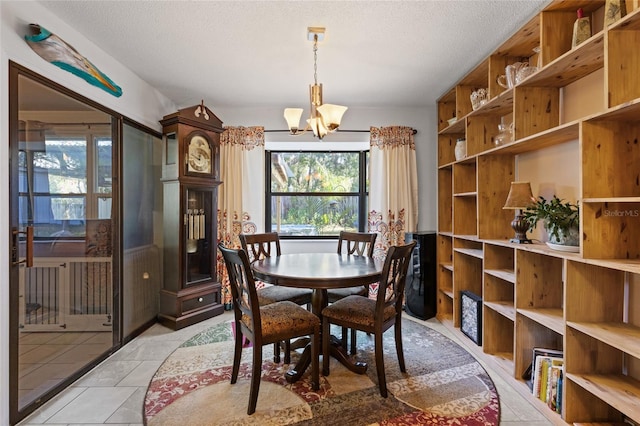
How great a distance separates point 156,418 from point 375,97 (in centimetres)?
341

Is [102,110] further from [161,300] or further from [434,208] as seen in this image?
[434,208]

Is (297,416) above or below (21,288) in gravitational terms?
below

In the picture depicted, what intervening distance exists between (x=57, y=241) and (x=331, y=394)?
2.16 m

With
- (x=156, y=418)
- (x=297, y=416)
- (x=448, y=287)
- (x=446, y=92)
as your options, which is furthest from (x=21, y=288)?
(x=446, y=92)

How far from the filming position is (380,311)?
1.96 meters

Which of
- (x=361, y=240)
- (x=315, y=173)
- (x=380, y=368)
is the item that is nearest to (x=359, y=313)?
(x=380, y=368)

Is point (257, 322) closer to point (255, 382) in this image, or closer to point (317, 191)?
point (255, 382)

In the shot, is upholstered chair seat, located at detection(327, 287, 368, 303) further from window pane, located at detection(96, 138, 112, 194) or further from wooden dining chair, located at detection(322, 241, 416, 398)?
window pane, located at detection(96, 138, 112, 194)

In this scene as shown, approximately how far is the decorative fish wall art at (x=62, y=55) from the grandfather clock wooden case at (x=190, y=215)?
836 mm

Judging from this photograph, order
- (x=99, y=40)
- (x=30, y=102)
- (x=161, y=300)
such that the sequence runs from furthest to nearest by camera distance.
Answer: (x=161, y=300)
(x=99, y=40)
(x=30, y=102)

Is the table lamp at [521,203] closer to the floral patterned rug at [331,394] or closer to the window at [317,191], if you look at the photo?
the floral patterned rug at [331,394]

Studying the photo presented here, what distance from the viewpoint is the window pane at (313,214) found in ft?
13.7

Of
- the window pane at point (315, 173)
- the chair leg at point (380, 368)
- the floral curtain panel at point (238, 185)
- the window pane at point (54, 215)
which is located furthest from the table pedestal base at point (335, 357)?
A: the window pane at point (315, 173)

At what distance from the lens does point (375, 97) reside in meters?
3.44
